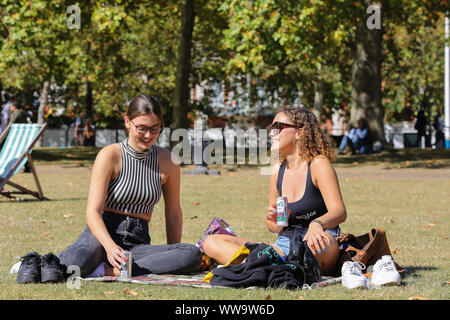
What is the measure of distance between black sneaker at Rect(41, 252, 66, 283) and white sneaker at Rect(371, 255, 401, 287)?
229 centimetres

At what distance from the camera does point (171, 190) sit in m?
6.73

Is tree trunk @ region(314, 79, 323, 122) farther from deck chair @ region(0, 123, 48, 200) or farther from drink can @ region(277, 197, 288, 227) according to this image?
drink can @ region(277, 197, 288, 227)

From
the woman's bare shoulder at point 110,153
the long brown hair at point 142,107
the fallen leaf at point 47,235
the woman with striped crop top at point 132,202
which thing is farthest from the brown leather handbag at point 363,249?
the fallen leaf at point 47,235

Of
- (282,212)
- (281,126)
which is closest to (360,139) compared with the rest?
(281,126)

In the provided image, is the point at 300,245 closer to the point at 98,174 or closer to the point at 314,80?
the point at 98,174

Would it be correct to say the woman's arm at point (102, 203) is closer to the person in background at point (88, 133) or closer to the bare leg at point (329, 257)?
the bare leg at point (329, 257)

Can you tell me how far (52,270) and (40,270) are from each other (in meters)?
0.13

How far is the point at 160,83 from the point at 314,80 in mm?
7510

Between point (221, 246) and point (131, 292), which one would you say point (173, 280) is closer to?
point (131, 292)

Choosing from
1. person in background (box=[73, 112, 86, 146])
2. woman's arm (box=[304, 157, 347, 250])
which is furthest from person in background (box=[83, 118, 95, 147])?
woman's arm (box=[304, 157, 347, 250])

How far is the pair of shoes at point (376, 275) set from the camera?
5.79 metres

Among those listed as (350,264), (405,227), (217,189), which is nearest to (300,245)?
(350,264)

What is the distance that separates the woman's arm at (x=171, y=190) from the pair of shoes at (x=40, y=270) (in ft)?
3.45

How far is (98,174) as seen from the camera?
6.25 meters
